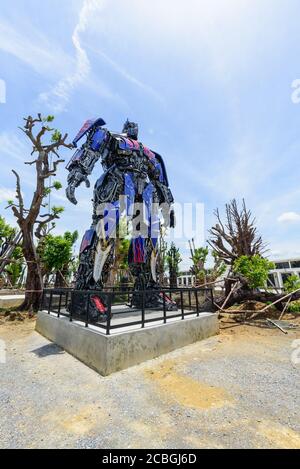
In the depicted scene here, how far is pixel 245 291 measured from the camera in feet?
28.5

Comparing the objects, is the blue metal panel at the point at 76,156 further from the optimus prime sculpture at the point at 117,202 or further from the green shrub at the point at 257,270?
the green shrub at the point at 257,270

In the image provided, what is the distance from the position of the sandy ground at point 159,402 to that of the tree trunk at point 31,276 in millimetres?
6392

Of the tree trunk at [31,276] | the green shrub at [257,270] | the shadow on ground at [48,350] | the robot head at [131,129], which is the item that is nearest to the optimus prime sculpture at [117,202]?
the robot head at [131,129]

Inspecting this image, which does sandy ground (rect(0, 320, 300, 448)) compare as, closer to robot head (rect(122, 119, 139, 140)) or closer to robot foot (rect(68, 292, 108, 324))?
robot foot (rect(68, 292, 108, 324))

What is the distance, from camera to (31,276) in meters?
10.7

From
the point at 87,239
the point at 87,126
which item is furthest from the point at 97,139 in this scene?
the point at 87,239

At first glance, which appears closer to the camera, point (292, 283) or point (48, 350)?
point (48, 350)

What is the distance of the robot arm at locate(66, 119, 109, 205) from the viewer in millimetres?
5410

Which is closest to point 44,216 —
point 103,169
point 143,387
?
point 103,169

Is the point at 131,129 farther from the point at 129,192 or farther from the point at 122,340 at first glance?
the point at 122,340

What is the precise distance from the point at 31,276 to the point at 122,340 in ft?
28.4

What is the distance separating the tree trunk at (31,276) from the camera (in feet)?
33.8

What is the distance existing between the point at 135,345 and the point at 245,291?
6203mm
